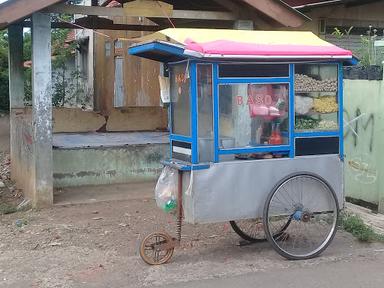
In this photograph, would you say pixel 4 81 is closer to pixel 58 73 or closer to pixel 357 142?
pixel 58 73

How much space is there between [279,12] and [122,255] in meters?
4.14

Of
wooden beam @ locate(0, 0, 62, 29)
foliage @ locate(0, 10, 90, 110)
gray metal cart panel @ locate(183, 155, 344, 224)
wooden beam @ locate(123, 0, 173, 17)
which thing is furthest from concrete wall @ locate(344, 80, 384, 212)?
foliage @ locate(0, 10, 90, 110)

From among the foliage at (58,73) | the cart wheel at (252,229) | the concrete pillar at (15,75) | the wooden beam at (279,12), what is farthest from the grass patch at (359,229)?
the foliage at (58,73)

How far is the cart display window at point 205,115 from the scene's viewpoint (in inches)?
209

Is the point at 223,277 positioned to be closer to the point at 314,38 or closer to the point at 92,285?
the point at 92,285

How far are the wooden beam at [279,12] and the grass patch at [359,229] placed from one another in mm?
2846

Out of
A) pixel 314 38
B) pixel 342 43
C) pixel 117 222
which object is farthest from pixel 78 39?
pixel 314 38

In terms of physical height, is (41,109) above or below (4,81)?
below

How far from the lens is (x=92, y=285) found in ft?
16.4

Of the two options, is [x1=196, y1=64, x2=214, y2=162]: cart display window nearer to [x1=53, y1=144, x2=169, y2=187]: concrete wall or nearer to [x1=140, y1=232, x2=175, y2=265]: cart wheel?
[x1=140, y1=232, x2=175, y2=265]: cart wheel

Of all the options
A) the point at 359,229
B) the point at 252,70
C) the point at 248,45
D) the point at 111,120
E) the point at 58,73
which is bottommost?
the point at 359,229

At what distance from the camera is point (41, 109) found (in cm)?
779

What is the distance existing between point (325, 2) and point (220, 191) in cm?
653

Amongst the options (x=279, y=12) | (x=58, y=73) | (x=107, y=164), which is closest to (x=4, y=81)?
(x=58, y=73)
